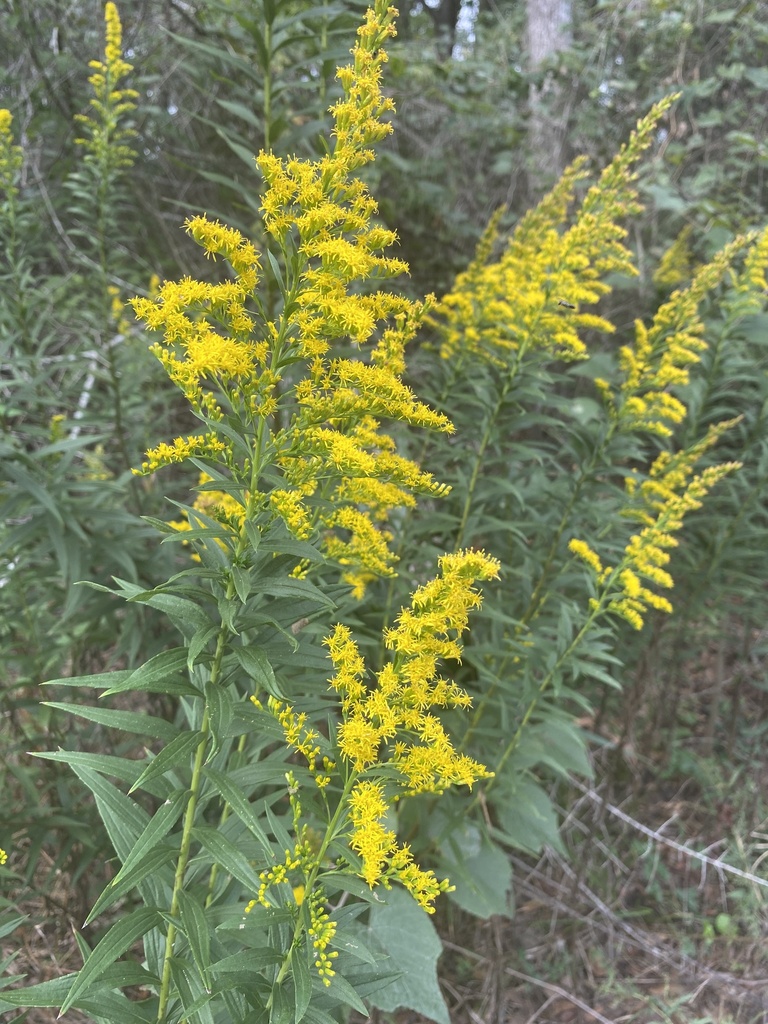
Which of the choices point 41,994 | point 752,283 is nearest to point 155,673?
point 41,994

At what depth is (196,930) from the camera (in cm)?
129

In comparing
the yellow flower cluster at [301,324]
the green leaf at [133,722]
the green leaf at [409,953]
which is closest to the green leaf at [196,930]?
the green leaf at [133,722]

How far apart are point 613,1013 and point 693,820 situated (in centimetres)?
134

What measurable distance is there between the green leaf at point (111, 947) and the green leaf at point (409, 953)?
1.14 m

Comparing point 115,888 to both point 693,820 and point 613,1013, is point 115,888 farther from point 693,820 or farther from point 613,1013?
point 693,820

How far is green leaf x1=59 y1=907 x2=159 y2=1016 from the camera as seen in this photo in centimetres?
120

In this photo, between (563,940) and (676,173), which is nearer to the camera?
(563,940)

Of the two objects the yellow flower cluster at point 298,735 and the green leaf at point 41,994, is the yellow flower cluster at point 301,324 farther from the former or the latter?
the green leaf at point 41,994

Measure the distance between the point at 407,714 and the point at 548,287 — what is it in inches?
69.7

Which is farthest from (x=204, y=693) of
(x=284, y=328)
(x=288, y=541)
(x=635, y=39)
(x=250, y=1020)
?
(x=635, y=39)

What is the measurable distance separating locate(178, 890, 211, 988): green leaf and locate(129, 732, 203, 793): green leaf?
0.28 metres

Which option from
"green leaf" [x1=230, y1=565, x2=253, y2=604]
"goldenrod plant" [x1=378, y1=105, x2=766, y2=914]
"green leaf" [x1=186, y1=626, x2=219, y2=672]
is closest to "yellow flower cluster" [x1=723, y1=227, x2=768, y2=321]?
"goldenrod plant" [x1=378, y1=105, x2=766, y2=914]

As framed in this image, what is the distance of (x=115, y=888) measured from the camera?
124 centimetres

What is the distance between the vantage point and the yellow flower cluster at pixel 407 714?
4.25ft
